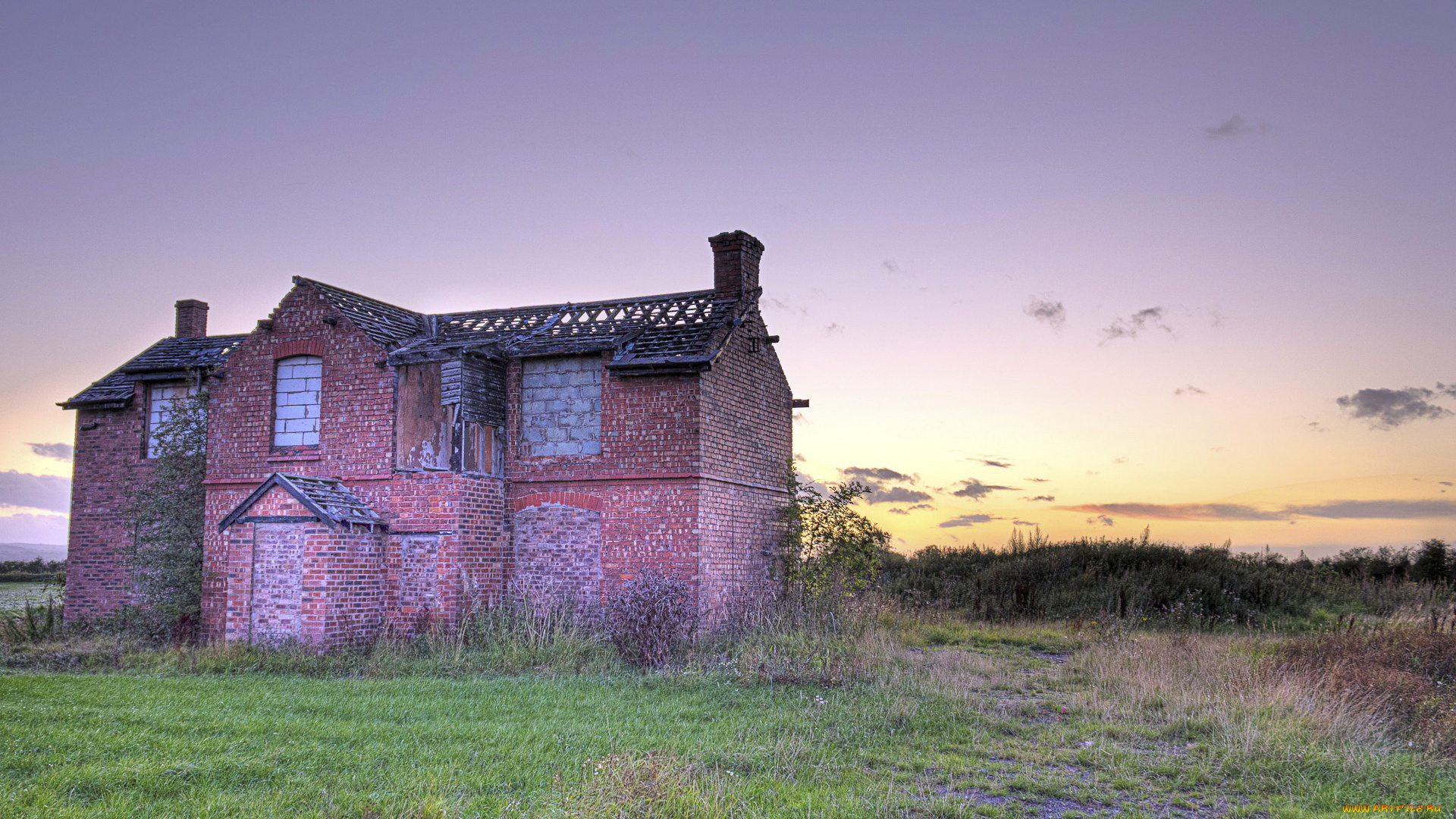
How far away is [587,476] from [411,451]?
117 inches

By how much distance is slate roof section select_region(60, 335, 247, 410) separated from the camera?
65.2 feet

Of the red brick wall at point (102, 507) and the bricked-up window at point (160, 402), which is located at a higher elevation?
the bricked-up window at point (160, 402)

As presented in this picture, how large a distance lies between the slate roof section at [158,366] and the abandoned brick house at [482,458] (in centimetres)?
183

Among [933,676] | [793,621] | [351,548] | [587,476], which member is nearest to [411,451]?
[351,548]

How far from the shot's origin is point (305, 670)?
13594mm

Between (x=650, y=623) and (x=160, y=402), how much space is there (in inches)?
508

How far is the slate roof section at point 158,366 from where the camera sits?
782 inches

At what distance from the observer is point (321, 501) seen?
15.4m

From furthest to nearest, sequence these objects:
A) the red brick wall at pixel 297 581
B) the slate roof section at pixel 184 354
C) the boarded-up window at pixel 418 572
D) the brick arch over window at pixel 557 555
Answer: the slate roof section at pixel 184 354 → the brick arch over window at pixel 557 555 → the boarded-up window at pixel 418 572 → the red brick wall at pixel 297 581

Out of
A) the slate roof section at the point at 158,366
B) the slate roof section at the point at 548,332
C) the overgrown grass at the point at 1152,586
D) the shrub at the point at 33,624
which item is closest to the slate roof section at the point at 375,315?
the slate roof section at the point at 548,332

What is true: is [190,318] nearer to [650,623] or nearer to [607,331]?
[607,331]

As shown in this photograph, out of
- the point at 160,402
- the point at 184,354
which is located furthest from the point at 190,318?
the point at 160,402

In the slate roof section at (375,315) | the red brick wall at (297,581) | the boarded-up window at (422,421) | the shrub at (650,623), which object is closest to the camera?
the shrub at (650,623)

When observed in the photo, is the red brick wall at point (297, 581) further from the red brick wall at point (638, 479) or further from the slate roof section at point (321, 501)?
the red brick wall at point (638, 479)
